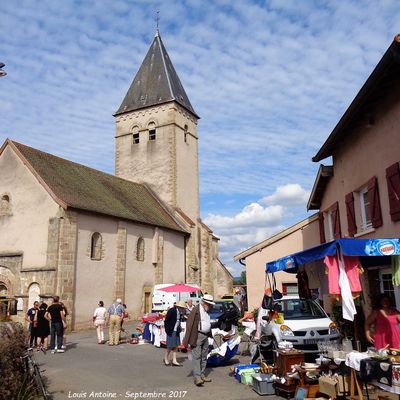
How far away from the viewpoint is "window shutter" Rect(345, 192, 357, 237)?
12.6 meters

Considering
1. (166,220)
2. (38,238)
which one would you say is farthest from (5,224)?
(166,220)

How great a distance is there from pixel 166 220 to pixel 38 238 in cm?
1119

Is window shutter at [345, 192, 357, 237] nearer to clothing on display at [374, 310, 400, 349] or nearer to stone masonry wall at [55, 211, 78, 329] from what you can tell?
clothing on display at [374, 310, 400, 349]

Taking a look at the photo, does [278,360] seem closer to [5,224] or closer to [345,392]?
[345,392]

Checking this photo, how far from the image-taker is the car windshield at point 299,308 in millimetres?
10978

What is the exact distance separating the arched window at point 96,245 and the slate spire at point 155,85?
16677mm

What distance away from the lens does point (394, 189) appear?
32.3 ft

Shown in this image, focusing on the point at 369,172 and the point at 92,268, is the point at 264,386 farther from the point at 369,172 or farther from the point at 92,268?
the point at 92,268

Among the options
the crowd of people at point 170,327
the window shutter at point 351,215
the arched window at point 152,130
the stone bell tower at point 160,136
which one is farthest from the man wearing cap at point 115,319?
the arched window at point 152,130

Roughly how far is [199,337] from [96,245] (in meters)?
15.0

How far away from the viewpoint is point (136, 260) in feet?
86.3

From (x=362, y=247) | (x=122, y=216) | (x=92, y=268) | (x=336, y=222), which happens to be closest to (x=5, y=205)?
(x=92, y=268)

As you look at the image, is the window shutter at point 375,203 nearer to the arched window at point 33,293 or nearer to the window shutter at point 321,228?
the window shutter at point 321,228

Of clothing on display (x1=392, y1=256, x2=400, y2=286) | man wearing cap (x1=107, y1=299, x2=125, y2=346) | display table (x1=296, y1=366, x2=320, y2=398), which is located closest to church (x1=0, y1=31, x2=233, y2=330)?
man wearing cap (x1=107, y1=299, x2=125, y2=346)
